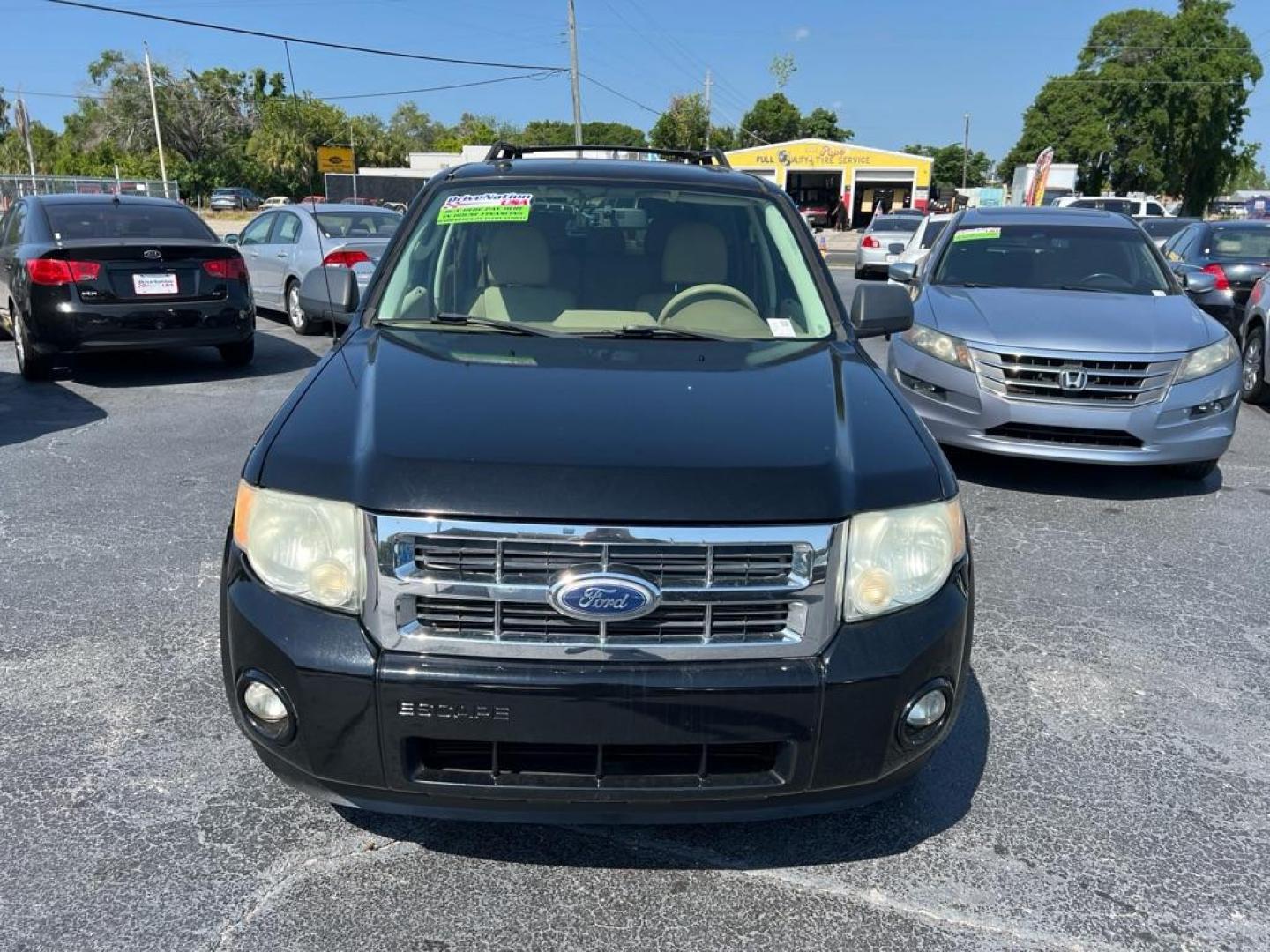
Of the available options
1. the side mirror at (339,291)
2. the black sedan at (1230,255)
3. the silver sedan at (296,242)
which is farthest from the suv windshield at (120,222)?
the black sedan at (1230,255)

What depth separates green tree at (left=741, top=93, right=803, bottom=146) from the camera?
8900 cm

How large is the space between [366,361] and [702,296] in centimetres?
124

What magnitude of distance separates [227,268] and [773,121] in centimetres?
8753

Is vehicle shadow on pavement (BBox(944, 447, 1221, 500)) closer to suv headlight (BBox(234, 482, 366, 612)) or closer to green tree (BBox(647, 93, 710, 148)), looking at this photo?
suv headlight (BBox(234, 482, 366, 612))

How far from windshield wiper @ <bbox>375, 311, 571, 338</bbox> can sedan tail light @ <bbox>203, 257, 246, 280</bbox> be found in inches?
238

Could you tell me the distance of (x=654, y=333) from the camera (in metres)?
3.23

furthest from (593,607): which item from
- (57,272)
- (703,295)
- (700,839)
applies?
(57,272)

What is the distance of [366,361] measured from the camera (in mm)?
2887

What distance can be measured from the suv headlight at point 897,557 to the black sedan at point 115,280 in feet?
25.2

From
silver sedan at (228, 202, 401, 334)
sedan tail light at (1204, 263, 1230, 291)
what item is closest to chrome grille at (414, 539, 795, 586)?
silver sedan at (228, 202, 401, 334)

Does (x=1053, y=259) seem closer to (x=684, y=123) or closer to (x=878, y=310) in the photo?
(x=878, y=310)

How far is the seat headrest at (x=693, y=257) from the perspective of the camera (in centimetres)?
359

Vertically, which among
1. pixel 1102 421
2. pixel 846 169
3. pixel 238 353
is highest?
pixel 846 169

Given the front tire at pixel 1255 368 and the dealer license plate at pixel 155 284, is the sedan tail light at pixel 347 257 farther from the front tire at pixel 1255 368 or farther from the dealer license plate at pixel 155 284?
the front tire at pixel 1255 368
